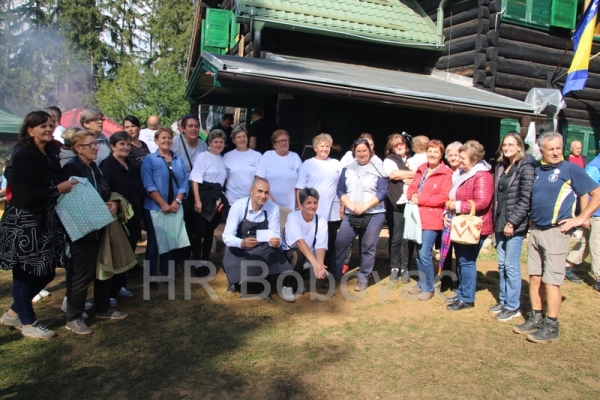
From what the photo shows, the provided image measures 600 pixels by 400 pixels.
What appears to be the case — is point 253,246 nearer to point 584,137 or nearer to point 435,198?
point 435,198

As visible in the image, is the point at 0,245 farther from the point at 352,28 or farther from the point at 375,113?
the point at 352,28

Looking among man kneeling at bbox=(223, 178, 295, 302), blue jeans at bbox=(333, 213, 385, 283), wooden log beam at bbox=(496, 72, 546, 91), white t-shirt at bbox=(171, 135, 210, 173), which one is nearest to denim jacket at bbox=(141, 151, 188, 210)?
white t-shirt at bbox=(171, 135, 210, 173)

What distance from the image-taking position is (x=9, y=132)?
13969 millimetres

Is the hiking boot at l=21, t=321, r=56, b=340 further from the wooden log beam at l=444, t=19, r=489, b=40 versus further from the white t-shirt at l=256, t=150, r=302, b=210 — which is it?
the wooden log beam at l=444, t=19, r=489, b=40

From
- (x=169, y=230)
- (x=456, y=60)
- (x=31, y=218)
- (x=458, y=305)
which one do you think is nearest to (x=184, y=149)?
(x=169, y=230)

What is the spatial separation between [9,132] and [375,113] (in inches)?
428

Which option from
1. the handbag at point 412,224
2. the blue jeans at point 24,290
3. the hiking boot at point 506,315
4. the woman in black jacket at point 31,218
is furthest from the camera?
the handbag at point 412,224

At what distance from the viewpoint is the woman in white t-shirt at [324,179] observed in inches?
210

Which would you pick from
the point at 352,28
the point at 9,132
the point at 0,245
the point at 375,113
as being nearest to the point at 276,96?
the point at 375,113

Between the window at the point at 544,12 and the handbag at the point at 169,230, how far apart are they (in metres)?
8.18

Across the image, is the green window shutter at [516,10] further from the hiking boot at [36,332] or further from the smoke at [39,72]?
the smoke at [39,72]

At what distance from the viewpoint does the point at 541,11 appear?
10094 mm

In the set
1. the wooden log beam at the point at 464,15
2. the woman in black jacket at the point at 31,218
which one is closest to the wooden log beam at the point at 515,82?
the wooden log beam at the point at 464,15

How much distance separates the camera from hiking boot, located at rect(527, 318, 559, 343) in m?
3.96
